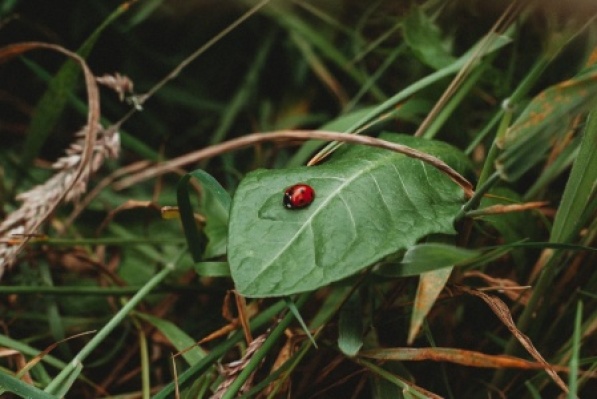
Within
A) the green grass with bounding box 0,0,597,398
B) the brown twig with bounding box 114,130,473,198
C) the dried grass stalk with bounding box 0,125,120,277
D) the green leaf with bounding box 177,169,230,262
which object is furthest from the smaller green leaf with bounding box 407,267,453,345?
the dried grass stalk with bounding box 0,125,120,277

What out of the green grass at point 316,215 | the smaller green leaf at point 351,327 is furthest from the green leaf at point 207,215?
the smaller green leaf at point 351,327

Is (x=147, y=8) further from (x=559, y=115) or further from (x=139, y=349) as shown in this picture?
(x=559, y=115)

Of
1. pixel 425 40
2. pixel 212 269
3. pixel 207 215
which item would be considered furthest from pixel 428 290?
pixel 425 40

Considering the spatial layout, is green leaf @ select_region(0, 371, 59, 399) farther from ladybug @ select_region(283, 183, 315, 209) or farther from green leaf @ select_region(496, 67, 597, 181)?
green leaf @ select_region(496, 67, 597, 181)

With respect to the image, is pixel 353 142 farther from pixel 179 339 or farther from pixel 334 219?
pixel 179 339

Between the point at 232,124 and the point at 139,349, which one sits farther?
the point at 232,124

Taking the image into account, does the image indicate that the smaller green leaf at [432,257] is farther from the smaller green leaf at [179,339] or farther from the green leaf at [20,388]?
the green leaf at [20,388]

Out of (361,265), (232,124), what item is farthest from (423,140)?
(232,124)
